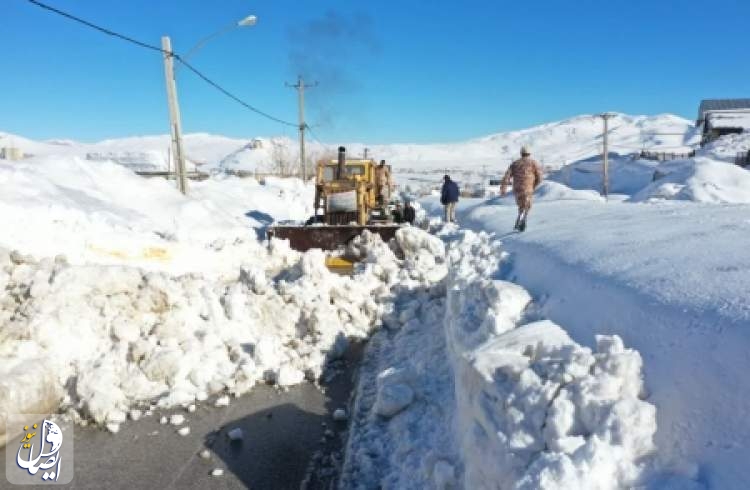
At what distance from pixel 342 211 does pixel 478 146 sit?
163 m

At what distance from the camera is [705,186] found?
17.7 m

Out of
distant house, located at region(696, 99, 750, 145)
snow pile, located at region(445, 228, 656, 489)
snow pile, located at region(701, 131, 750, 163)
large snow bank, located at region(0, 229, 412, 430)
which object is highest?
distant house, located at region(696, 99, 750, 145)

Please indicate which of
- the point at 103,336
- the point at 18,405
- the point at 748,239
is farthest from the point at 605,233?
the point at 18,405

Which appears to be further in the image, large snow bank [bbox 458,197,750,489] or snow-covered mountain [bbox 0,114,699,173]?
snow-covered mountain [bbox 0,114,699,173]

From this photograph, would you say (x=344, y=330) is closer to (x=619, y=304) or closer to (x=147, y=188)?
(x=619, y=304)

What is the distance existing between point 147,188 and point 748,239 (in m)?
15.4

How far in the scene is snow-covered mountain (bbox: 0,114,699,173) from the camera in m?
102

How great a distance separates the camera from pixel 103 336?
607cm

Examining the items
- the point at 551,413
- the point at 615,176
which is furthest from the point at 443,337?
the point at 615,176

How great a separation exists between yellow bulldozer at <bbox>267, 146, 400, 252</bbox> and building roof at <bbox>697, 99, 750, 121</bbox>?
6897 centimetres

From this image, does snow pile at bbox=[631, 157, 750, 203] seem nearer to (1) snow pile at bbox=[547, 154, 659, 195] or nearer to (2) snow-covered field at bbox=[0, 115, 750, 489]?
(2) snow-covered field at bbox=[0, 115, 750, 489]

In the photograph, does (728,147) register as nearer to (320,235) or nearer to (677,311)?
(320,235)

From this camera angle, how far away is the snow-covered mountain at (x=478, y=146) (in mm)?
101875

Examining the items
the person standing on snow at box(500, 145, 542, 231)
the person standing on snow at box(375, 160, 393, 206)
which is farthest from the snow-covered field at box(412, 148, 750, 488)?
the person standing on snow at box(375, 160, 393, 206)
